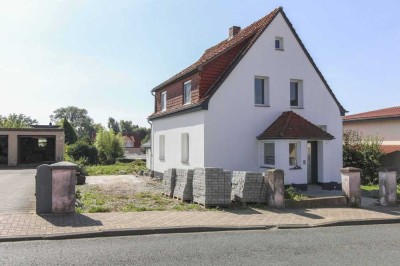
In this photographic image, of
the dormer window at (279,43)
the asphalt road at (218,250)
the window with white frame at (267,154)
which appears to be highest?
the dormer window at (279,43)

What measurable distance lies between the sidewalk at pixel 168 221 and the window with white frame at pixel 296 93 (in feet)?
25.2

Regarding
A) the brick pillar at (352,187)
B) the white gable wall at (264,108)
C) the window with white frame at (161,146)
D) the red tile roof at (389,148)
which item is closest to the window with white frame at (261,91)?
the white gable wall at (264,108)

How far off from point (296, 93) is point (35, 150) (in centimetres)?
2805

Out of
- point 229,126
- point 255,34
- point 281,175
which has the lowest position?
point 281,175

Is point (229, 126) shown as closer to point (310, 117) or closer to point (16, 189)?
point (310, 117)

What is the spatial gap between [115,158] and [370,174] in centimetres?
2843

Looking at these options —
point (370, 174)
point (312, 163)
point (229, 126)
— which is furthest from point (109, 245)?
point (370, 174)

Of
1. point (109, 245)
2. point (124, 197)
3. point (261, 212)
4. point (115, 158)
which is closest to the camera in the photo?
point (109, 245)

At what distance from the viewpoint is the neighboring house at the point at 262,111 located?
54.9 feet

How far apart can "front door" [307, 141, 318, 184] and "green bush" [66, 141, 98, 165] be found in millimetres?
23175

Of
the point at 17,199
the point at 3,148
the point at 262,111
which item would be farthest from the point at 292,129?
the point at 3,148

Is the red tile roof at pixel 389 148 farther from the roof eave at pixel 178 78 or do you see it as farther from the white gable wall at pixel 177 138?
the roof eave at pixel 178 78

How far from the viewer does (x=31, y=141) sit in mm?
37438

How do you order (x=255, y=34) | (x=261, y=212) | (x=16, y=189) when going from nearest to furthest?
(x=261, y=212) < (x=16, y=189) < (x=255, y=34)
